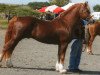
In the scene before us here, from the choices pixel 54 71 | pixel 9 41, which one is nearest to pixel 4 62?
pixel 9 41

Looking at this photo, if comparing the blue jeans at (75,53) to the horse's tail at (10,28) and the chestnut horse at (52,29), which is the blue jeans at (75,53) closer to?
the chestnut horse at (52,29)

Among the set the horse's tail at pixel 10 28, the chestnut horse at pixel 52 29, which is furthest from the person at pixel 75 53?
the horse's tail at pixel 10 28

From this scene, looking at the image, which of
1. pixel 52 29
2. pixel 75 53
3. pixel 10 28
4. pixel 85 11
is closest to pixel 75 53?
pixel 75 53

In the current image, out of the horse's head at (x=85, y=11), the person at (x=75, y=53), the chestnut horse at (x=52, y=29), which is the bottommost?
the person at (x=75, y=53)

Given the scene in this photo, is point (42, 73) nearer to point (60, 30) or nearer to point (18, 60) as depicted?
point (60, 30)

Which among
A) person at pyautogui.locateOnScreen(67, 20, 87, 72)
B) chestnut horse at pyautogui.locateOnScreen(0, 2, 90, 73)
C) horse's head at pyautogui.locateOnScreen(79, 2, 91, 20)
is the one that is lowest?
person at pyautogui.locateOnScreen(67, 20, 87, 72)

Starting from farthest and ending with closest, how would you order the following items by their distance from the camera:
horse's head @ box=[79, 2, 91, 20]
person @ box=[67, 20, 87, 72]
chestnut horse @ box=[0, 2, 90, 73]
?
1. person @ box=[67, 20, 87, 72]
2. chestnut horse @ box=[0, 2, 90, 73]
3. horse's head @ box=[79, 2, 91, 20]

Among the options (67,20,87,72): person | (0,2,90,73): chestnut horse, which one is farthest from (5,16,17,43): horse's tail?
(67,20,87,72): person

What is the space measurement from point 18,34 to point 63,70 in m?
1.69

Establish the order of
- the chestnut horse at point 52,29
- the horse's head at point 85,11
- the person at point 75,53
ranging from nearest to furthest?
the horse's head at point 85,11, the chestnut horse at point 52,29, the person at point 75,53

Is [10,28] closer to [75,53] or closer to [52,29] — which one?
[52,29]

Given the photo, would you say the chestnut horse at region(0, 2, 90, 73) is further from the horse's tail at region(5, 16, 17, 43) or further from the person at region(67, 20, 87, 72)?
the person at region(67, 20, 87, 72)

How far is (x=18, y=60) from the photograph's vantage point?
14891 millimetres

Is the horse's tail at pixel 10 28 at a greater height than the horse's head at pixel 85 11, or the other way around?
the horse's head at pixel 85 11
